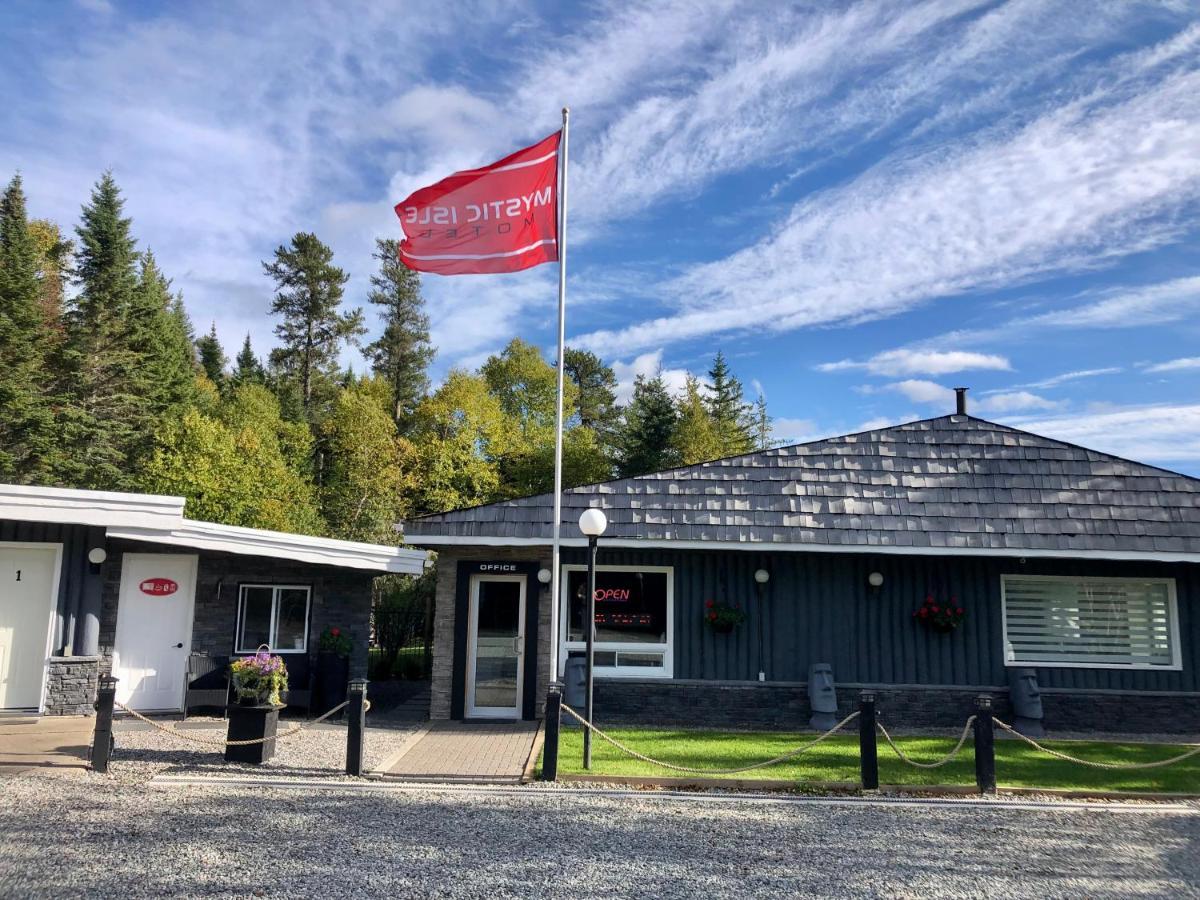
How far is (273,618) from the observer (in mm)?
13398

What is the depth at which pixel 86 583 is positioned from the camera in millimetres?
12016

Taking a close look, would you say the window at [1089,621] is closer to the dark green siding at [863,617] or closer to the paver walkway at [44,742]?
the dark green siding at [863,617]

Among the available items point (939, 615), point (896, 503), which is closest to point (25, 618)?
point (896, 503)

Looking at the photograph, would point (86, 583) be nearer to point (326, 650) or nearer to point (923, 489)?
point (326, 650)

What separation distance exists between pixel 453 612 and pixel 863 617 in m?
5.97

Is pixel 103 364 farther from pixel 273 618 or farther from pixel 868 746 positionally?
pixel 868 746

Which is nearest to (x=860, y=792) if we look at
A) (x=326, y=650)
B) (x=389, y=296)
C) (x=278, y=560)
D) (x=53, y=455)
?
(x=326, y=650)

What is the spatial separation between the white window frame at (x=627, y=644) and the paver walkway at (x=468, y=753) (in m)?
1.23

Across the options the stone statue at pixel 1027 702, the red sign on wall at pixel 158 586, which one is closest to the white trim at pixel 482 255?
the red sign on wall at pixel 158 586

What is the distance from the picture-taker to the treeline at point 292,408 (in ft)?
93.6

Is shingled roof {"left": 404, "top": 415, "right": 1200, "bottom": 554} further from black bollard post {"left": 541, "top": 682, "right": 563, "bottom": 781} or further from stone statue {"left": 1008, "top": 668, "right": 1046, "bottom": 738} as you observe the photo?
black bollard post {"left": 541, "top": 682, "right": 563, "bottom": 781}

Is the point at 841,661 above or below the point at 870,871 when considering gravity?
above

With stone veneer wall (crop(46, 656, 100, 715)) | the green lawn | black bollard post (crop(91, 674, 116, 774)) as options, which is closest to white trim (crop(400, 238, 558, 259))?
black bollard post (crop(91, 674, 116, 774))

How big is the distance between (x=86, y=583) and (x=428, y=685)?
692 cm
